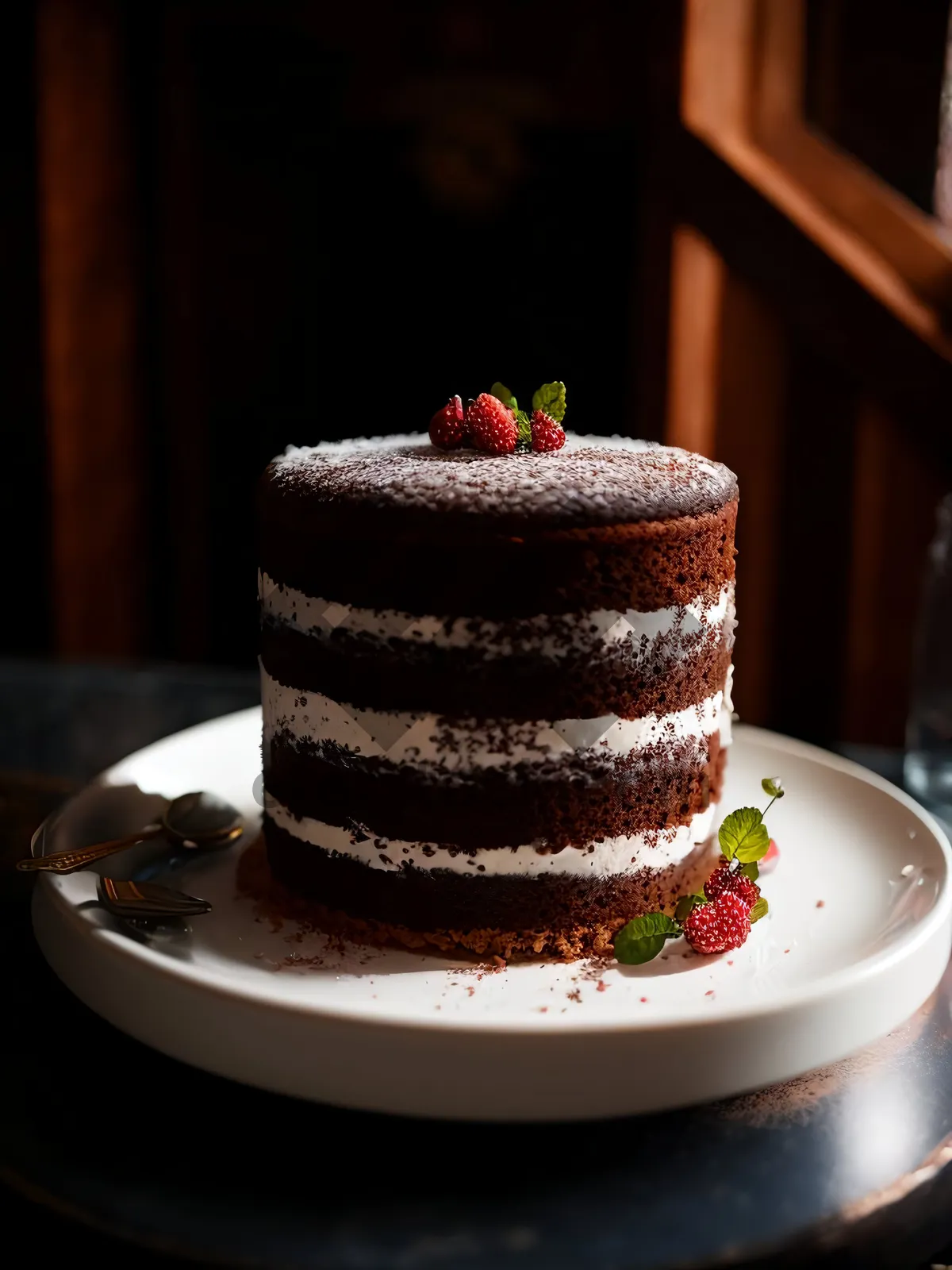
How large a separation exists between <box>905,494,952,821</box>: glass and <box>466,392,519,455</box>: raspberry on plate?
88cm

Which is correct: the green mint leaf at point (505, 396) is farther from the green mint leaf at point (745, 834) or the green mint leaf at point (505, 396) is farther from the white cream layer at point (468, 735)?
the green mint leaf at point (745, 834)

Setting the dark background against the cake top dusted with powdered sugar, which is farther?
the dark background

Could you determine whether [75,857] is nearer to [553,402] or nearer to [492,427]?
[492,427]

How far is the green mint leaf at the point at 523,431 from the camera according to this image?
4.83ft

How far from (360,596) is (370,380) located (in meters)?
2.21

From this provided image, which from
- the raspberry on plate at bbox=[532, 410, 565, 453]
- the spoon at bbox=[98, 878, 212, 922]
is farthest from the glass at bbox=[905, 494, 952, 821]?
the spoon at bbox=[98, 878, 212, 922]

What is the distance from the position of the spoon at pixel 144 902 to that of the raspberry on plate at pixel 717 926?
492 mm

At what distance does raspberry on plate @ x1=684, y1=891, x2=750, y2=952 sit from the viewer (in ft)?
4.21

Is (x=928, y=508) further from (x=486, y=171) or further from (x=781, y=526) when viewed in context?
(x=486, y=171)

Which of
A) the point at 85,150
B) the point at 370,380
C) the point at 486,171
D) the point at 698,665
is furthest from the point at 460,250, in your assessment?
the point at 698,665

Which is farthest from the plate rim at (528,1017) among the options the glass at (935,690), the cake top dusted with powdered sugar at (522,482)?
the glass at (935,690)

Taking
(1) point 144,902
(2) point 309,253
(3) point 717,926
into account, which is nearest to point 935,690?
(3) point 717,926

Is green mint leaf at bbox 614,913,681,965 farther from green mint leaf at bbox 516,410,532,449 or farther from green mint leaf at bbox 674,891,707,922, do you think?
green mint leaf at bbox 516,410,532,449

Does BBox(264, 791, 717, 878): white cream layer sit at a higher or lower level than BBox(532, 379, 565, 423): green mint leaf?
lower
